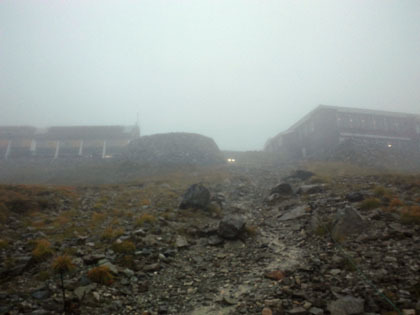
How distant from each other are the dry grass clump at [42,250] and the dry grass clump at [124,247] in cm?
204

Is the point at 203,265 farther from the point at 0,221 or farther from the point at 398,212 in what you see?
the point at 0,221

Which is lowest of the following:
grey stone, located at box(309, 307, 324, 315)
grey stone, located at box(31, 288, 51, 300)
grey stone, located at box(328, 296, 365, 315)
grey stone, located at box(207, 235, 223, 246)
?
grey stone, located at box(31, 288, 51, 300)

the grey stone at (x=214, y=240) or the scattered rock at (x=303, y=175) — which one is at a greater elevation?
the scattered rock at (x=303, y=175)

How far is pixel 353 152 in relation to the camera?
97.3 feet

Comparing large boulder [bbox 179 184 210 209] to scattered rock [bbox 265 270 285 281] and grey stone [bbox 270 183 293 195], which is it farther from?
scattered rock [bbox 265 270 285 281]

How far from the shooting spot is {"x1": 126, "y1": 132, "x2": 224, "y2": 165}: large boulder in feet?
124

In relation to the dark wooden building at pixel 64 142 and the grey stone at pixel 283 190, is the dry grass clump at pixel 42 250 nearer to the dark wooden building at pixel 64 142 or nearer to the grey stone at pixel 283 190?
the grey stone at pixel 283 190

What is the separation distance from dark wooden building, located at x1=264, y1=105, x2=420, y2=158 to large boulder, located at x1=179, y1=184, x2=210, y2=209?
28.8m

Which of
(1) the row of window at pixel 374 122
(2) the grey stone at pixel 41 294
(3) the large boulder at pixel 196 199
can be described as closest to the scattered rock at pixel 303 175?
(3) the large boulder at pixel 196 199

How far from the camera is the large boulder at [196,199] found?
13594mm

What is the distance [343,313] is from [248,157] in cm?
4078

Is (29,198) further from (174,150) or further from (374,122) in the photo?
(374,122)

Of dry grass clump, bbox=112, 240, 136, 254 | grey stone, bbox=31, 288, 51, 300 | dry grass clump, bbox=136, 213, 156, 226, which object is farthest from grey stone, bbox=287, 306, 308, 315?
dry grass clump, bbox=136, 213, 156, 226

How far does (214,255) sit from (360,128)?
38274 millimetres
